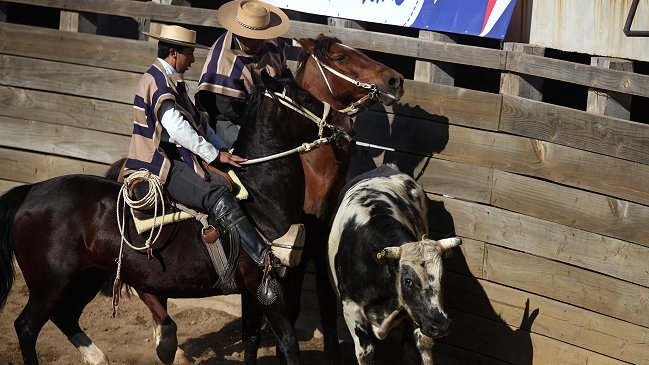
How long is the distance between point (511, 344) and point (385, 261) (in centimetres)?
149

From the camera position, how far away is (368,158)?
25.2 ft

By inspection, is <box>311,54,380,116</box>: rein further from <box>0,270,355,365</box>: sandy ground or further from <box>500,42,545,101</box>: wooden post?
<box>0,270,355,365</box>: sandy ground

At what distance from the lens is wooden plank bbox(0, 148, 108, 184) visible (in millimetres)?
8883

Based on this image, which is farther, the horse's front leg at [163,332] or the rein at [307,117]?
the horse's front leg at [163,332]

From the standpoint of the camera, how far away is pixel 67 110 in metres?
8.89

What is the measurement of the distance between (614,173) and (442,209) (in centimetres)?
149

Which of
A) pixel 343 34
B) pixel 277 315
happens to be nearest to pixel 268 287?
pixel 277 315

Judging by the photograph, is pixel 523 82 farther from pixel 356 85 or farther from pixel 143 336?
pixel 143 336

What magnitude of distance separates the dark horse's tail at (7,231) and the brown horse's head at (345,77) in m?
→ 2.28

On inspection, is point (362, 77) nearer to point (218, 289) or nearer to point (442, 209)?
point (442, 209)

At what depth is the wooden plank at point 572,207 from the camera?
20.2 ft

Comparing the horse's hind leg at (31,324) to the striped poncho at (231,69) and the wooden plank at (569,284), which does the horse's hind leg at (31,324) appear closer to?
the striped poncho at (231,69)

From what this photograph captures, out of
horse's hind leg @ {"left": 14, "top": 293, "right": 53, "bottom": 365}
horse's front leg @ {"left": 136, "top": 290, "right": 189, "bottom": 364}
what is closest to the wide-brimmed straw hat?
horse's hind leg @ {"left": 14, "top": 293, "right": 53, "bottom": 365}

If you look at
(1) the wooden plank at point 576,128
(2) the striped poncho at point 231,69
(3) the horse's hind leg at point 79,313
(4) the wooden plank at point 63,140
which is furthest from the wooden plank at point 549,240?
(4) the wooden plank at point 63,140
